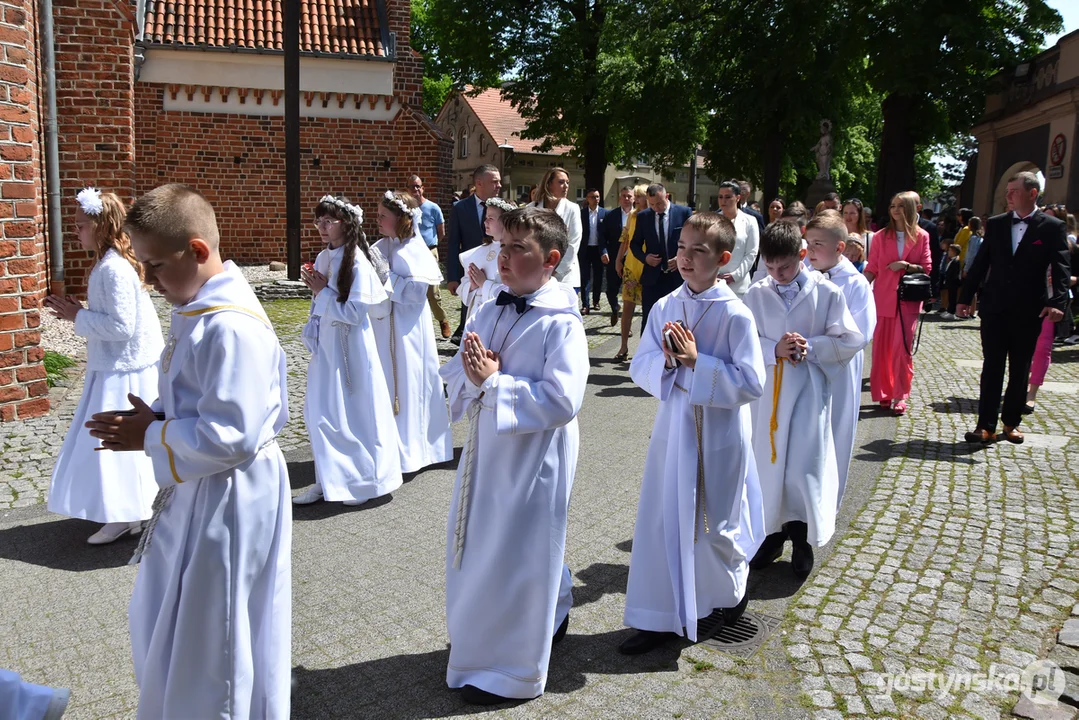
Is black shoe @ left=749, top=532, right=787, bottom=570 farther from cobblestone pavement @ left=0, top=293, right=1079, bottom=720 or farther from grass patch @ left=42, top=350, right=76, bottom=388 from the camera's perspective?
grass patch @ left=42, top=350, right=76, bottom=388

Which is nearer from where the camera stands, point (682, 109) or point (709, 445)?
point (709, 445)

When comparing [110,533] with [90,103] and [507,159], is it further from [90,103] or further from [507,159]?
[507,159]

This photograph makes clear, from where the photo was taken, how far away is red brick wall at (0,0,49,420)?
Result: 23.7 feet

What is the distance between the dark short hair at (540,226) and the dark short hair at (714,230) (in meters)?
0.71

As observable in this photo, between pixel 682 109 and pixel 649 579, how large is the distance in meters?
23.9

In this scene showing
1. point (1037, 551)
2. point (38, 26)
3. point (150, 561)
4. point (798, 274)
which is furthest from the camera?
point (38, 26)

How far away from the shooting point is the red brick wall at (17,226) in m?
7.23

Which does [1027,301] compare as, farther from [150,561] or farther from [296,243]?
[296,243]

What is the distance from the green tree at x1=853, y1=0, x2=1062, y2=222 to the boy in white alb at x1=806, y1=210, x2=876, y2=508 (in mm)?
16195

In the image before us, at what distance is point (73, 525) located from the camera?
540 centimetres

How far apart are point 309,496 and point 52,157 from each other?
8427 mm

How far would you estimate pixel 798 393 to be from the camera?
4.79 meters

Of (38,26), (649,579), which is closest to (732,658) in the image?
(649,579)

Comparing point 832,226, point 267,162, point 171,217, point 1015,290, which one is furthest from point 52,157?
point 1015,290
